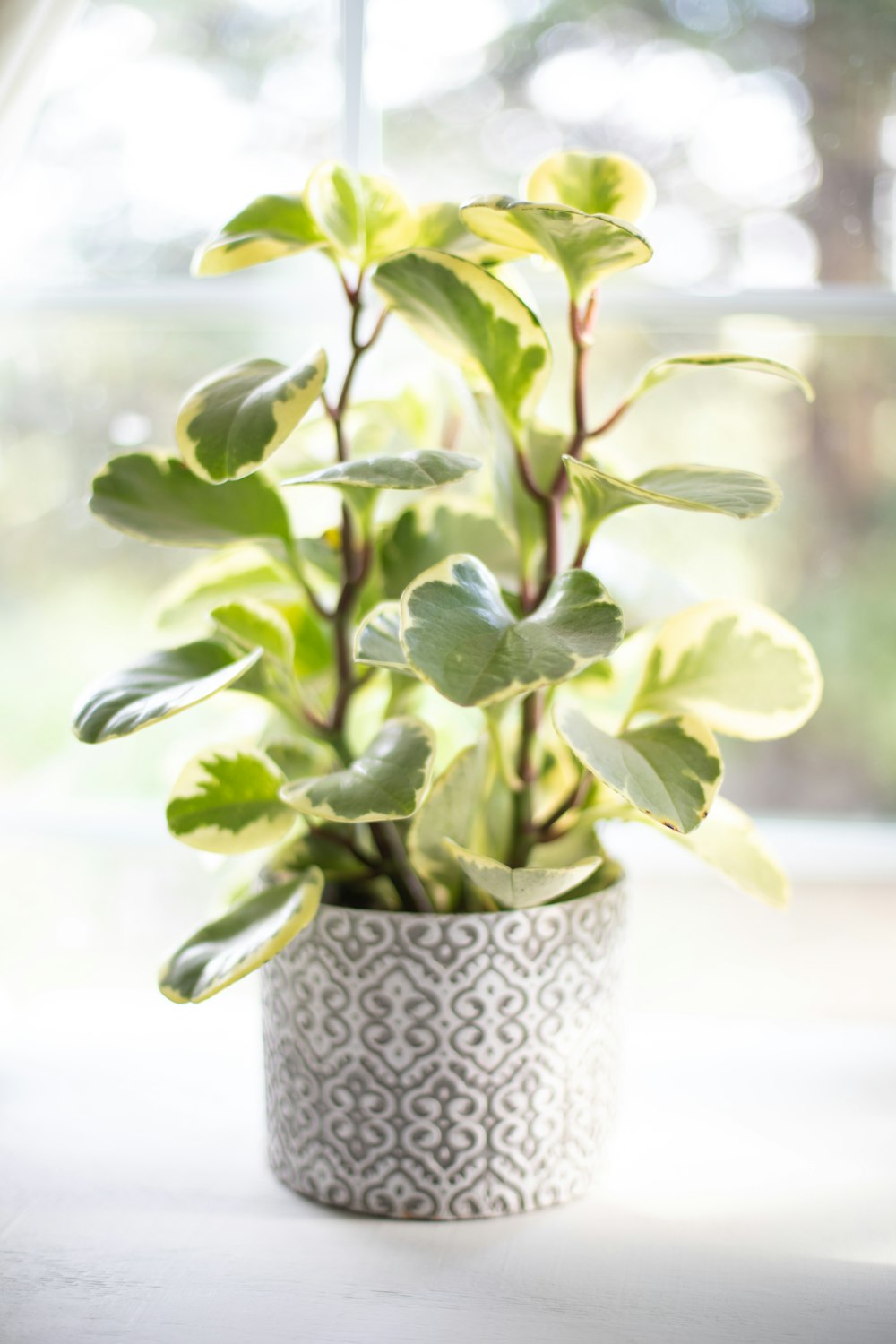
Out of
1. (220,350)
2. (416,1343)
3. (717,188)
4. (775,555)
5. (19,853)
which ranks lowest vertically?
(416,1343)

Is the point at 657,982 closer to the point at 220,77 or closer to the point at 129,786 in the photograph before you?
the point at 129,786

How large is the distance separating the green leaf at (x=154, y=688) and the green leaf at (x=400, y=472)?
113 millimetres

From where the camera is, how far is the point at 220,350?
1068 millimetres

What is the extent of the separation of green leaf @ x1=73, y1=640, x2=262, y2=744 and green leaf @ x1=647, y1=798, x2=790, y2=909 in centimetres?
29

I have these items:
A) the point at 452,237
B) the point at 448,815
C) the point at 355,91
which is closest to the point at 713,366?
the point at 452,237

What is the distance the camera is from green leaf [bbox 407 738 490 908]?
0.66 m

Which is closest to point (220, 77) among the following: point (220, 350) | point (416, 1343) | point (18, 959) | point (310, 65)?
point (310, 65)

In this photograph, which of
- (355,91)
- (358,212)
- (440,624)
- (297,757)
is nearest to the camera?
(440,624)

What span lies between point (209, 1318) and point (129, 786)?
615mm

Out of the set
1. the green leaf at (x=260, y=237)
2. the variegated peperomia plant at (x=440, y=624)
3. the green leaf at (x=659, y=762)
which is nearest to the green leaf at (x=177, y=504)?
the variegated peperomia plant at (x=440, y=624)

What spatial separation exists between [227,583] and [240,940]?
0.26 meters

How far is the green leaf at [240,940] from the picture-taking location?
0.59m

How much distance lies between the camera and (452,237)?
27.0 inches

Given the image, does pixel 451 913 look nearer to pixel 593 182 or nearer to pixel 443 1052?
pixel 443 1052
